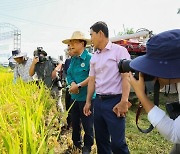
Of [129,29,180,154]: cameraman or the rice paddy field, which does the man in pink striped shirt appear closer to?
the rice paddy field

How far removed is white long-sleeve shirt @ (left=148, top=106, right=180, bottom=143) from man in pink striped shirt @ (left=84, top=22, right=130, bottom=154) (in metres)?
1.09

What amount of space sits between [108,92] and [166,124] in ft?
4.15

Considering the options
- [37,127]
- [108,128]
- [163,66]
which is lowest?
[108,128]

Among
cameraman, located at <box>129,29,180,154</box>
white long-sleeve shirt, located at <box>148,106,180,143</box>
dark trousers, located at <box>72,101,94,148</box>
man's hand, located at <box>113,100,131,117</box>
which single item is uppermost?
cameraman, located at <box>129,29,180,154</box>

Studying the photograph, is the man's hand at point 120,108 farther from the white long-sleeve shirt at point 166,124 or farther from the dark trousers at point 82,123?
the white long-sleeve shirt at point 166,124

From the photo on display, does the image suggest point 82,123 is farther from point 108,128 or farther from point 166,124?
point 166,124

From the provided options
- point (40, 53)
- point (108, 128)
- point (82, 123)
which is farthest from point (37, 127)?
A: point (40, 53)

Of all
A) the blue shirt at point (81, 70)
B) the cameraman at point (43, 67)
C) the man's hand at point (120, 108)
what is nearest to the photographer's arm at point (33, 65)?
the cameraman at point (43, 67)

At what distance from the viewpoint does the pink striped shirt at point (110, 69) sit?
2416mm

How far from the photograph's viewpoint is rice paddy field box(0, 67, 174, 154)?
62.4 inches

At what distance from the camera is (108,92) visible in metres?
2.41

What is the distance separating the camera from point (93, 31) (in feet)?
8.27

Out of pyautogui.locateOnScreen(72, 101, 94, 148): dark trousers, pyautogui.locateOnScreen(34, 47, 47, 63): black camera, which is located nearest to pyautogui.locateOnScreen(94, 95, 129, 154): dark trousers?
pyautogui.locateOnScreen(72, 101, 94, 148): dark trousers

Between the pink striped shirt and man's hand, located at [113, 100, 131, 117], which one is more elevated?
the pink striped shirt
